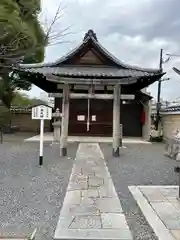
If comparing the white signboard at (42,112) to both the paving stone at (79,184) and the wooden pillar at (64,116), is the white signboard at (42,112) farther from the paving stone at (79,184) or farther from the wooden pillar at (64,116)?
the paving stone at (79,184)

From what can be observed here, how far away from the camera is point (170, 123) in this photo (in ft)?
54.9

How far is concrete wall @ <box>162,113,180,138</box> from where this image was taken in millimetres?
15441

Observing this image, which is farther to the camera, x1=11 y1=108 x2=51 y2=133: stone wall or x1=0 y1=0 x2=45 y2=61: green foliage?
x1=11 y1=108 x2=51 y2=133: stone wall

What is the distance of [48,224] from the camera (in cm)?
394

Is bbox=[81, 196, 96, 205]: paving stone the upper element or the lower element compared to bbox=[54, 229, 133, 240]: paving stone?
upper

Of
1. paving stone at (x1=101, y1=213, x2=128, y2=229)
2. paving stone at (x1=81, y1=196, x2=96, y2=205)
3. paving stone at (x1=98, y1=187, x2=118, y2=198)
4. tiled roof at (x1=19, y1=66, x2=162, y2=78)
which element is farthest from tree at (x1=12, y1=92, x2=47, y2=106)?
paving stone at (x1=101, y1=213, x2=128, y2=229)

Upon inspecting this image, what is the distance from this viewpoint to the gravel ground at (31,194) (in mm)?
3873

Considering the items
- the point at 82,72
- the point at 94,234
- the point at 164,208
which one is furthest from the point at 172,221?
the point at 82,72

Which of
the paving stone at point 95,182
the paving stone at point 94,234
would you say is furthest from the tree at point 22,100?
the paving stone at point 94,234

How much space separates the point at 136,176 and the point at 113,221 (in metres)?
3.19

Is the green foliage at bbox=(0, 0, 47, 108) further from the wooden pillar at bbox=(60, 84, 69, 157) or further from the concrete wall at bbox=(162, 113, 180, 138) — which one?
the concrete wall at bbox=(162, 113, 180, 138)

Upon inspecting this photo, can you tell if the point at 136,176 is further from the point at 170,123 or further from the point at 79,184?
the point at 170,123

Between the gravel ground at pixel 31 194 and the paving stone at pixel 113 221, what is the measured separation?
2.06 feet

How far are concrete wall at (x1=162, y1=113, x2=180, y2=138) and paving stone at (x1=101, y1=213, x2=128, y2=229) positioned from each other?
11.3 meters
